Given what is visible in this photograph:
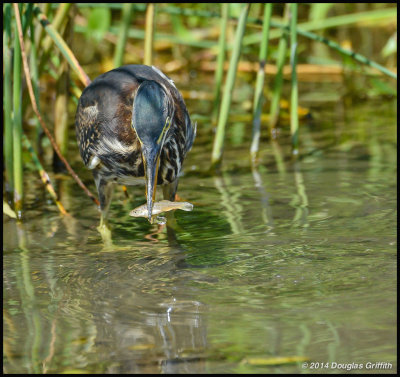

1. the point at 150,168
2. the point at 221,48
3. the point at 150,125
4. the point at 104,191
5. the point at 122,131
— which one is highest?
the point at 221,48

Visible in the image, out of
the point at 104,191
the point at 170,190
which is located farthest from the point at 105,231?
the point at 170,190

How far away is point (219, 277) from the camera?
4055mm

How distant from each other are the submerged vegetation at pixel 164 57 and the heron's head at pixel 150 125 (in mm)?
1196

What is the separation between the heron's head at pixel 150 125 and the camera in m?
4.03

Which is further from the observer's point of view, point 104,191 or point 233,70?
point 233,70

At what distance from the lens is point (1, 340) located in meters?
3.45

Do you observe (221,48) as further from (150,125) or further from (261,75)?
(150,125)

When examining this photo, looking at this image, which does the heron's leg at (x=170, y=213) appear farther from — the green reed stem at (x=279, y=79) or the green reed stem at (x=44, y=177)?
the green reed stem at (x=279, y=79)

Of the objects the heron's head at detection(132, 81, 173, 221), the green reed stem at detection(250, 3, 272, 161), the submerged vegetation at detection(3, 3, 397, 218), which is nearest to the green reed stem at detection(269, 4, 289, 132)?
the submerged vegetation at detection(3, 3, 397, 218)

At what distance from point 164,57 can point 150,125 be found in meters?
6.36

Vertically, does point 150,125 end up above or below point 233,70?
below

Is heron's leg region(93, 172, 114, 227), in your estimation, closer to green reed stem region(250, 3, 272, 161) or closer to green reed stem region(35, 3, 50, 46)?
green reed stem region(35, 3, 50, 46)

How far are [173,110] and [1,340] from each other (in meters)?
1.79

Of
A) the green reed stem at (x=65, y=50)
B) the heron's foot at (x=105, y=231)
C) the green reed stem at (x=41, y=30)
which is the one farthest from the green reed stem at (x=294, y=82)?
the heron's foot at (x=105, y=231)
